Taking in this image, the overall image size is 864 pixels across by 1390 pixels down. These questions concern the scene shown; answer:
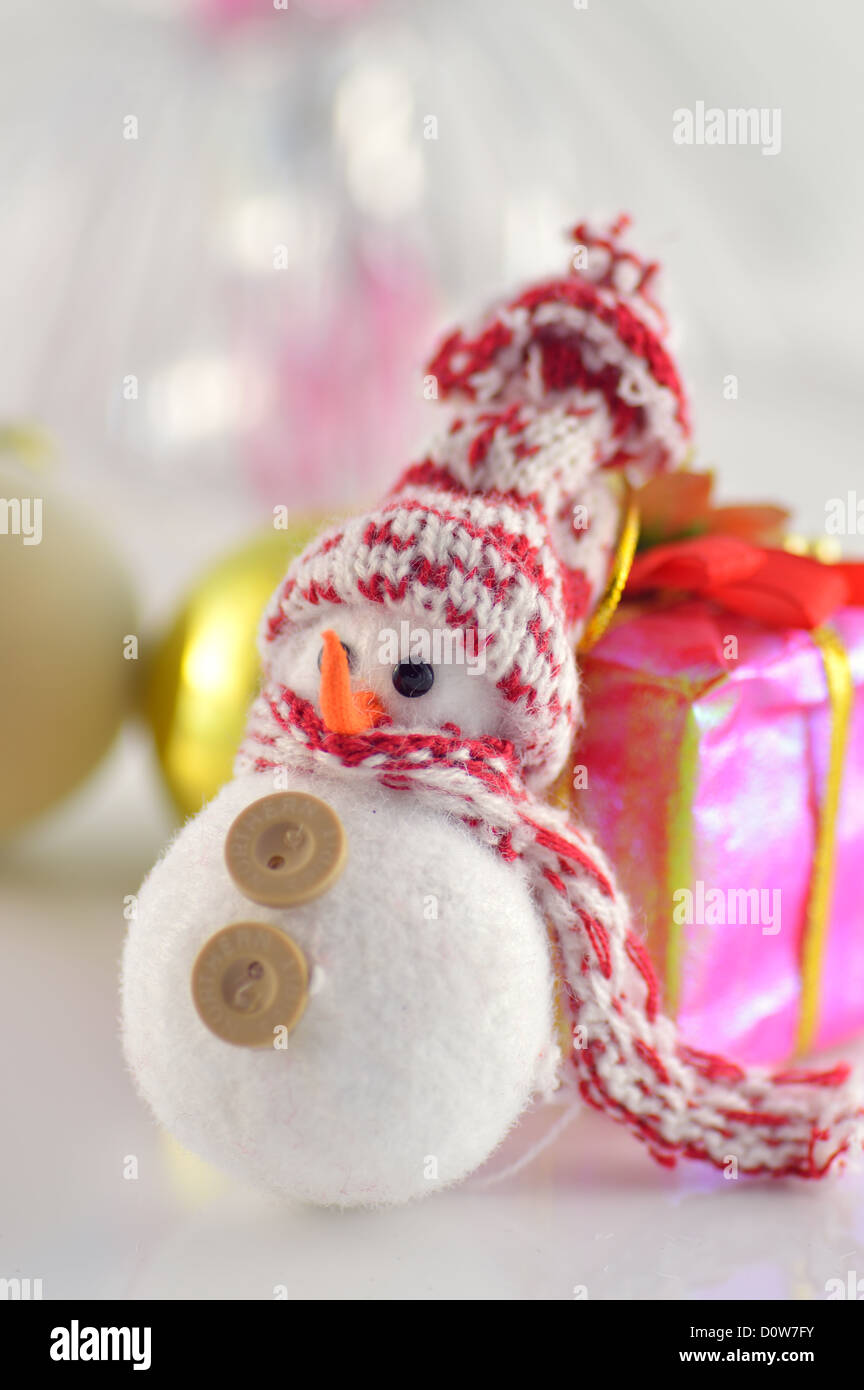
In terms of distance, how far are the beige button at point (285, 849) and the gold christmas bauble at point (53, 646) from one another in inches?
14.9

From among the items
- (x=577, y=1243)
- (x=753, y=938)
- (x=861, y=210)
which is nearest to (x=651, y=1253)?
(x=577, y=1243)

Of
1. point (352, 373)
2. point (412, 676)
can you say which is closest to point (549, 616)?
point (412, 676)

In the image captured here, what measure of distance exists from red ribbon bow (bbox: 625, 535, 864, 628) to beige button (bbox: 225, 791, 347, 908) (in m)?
0.26

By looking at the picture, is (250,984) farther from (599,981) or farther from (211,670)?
(211,670)

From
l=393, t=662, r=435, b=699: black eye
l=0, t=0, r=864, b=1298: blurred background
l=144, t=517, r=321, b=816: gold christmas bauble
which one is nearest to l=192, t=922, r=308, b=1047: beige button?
l=393, t=662, r=435, b=699: black eye

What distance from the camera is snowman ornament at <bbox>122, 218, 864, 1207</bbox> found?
1.57 ft

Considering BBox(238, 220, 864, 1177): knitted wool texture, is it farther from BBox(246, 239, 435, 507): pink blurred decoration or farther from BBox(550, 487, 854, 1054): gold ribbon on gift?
BBox(246, 239, 435, 507): pink blurred decoration

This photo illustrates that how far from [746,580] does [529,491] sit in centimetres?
16

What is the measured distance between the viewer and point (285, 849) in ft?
1.61

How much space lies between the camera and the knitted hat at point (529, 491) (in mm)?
527

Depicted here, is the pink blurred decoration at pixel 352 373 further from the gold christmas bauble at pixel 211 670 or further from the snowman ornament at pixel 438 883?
the snowman ornament at pixel 438 883

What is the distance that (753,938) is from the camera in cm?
65
